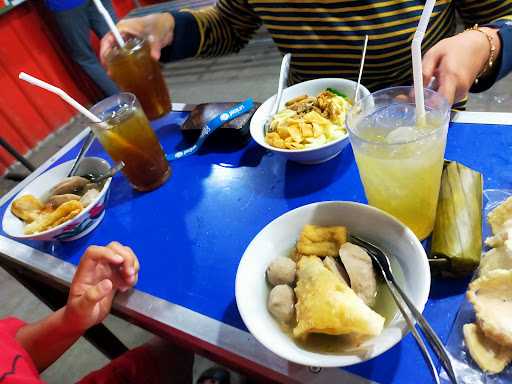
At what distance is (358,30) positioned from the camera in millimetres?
1116

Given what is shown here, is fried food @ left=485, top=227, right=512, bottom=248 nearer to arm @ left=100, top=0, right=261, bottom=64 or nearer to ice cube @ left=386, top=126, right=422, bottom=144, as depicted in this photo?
ice cube @ left=386, top=126, right=422, bottom=144

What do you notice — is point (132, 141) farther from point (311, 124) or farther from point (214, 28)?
point (214, 28)

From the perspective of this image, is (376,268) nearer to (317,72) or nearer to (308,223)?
(308,223)

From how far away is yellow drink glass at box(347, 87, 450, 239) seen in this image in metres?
0.60

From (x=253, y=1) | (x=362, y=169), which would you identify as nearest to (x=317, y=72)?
(x=253, y=1)

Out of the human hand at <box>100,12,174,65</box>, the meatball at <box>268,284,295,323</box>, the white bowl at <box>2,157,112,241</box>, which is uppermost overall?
the human hand at <box>100,12,174,65</box>

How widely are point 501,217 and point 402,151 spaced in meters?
0.23

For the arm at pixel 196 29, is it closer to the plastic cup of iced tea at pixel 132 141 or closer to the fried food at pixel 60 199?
the plastic cup of iced tea at pixel 132 141

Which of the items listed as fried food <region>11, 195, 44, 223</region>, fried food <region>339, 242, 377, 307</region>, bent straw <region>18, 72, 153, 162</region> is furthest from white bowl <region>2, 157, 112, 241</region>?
fried food <region>339, 242, 377, 307</region>

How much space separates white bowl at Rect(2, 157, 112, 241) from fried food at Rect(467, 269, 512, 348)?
33.9 inches

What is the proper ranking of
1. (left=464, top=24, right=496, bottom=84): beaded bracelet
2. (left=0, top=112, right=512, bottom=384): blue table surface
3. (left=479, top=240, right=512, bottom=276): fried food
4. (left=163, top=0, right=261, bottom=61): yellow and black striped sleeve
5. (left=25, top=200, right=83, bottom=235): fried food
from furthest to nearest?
1. (left=163, top=0, right=261, bottom=61): yellow and black striped sleeve
2. (left=25, top=200, right=83, bottom=235): fried food
3. (left=464, top=24, right=496, bottom=84): beaded bracelet
4. (left=0, top=112, right=512, bottom=384): blue table surface
5. (left=479, top=240, right=512, bottom=276): fried food

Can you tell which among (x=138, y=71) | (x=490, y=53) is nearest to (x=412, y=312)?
(x=490, y=53)

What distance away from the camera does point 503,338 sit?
0.52 meters

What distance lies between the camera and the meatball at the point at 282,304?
58 centimetres
